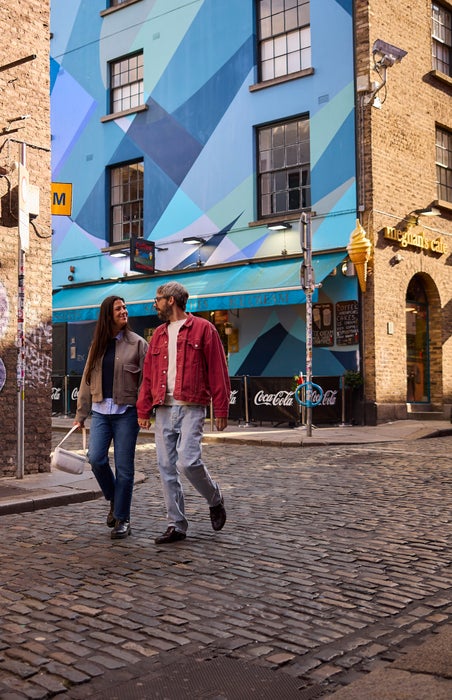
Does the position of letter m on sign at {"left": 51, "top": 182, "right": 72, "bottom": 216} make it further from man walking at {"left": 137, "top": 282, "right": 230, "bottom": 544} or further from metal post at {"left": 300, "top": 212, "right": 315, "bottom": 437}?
man walking at {"left": 137, "top": 282, "right": 230, "bottom": 544}

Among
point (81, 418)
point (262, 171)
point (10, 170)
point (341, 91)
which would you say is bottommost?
point (81, 418)

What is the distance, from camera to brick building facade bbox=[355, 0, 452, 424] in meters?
16.8

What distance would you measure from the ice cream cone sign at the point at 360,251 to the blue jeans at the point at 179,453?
36.8ft

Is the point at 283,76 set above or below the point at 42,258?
above

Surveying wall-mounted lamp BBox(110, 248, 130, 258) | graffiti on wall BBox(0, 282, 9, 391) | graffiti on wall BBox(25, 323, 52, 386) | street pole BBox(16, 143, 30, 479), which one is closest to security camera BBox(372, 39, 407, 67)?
wall-mounted lamp BBox(110, 248, 130, 258)

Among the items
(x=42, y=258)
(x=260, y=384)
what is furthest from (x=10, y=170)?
(x=260, y=384)

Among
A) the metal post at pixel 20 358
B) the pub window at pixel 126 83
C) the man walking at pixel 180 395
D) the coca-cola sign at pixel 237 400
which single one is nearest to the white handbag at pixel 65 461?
the man walking at pixel 180 395

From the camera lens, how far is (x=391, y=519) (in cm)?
652

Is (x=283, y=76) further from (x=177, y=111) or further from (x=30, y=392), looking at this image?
(x=30, y=392)

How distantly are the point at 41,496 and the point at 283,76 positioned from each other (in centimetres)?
1351

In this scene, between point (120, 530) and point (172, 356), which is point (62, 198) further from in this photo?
point (120, 530)

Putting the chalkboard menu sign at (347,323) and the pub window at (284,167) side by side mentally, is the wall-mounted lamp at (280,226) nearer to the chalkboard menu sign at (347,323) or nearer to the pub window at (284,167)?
the pub window at (284,167)


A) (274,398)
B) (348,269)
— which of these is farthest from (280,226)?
(274,398)

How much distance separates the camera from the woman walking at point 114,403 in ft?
19.5
